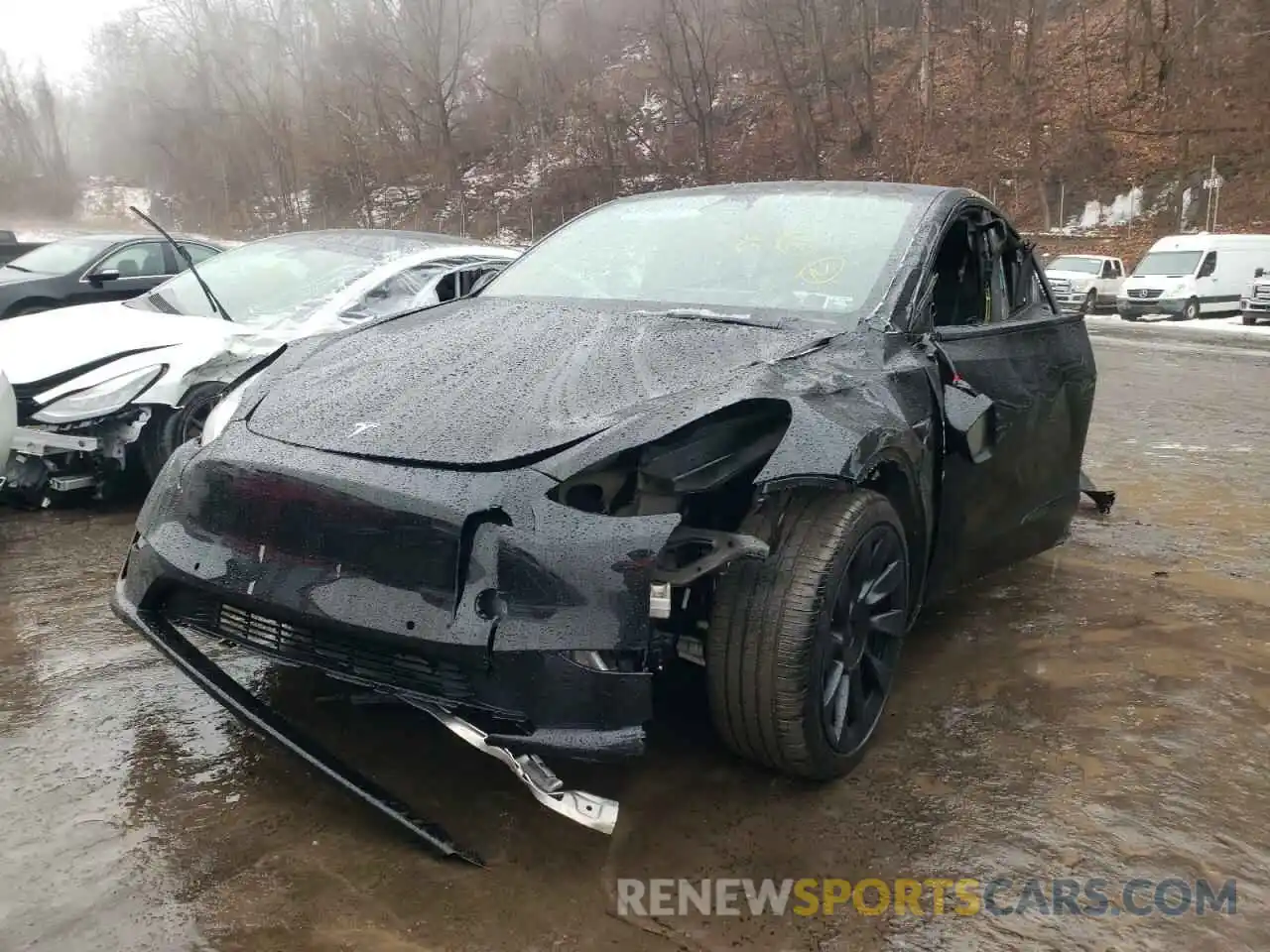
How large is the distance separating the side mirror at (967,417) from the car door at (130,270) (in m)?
8.43

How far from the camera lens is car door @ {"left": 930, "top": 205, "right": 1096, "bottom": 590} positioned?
3338 millimetres

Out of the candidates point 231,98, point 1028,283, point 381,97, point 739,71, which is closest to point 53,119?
point 231,98

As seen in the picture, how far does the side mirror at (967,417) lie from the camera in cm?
314

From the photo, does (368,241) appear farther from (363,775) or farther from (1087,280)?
(1087,280)

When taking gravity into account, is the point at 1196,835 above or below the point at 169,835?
below

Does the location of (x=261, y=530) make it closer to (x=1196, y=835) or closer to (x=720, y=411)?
(x=720, y=411)

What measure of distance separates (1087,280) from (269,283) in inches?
907

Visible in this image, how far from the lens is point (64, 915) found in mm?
2180

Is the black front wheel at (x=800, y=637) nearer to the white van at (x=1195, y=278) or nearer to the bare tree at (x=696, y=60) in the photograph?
the white van at (x=1195, y=278)

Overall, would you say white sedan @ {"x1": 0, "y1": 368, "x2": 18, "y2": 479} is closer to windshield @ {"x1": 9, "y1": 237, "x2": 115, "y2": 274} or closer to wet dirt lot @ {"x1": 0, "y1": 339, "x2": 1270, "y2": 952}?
wet dirt lot @ {"x1": 0, "y1": 339, "x2": 1270, "y2": 952}

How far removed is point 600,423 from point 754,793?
1.08 metres

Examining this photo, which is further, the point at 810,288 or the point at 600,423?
the point at 810,288

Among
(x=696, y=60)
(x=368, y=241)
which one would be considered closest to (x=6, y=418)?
(x=368, y=241)

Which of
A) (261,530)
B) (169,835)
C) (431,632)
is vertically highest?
(261,530)
